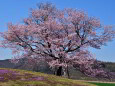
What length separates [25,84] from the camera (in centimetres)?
2923

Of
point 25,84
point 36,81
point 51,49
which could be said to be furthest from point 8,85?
point 51,49

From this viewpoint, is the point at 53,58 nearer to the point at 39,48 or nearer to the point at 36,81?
the point at 39,48

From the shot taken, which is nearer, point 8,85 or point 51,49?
point 8,85

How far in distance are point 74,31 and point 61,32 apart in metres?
3.23

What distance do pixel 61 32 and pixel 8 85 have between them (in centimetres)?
2613

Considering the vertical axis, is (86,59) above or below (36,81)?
above

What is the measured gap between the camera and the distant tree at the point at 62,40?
49.6 meters

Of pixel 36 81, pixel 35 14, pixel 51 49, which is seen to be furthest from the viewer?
pixel 35 14

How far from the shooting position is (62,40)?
163 feet

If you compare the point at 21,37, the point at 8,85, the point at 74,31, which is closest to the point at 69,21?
the point at 74,31

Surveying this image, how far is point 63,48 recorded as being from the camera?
50.3 meters

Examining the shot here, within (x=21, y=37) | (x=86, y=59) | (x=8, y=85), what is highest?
(x=21, y=37)

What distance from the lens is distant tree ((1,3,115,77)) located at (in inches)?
Answer: 1953

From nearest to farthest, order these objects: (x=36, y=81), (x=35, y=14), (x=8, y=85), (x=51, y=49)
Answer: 1. (x=8, y=85)
2. (x=36, y=81)
3. (x=51, y=49)
4. (x=35, y=14)
